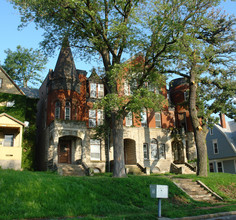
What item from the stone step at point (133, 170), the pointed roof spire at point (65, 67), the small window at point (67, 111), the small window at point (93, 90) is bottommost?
the stone step at point (133, 170)

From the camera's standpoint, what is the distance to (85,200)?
38.4 feet

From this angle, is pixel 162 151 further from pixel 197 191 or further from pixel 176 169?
pixel 197 191

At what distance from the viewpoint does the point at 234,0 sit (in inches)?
750

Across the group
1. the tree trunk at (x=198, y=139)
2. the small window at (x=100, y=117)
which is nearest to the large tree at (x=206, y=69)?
the tree trunk at (x=198, y=139)

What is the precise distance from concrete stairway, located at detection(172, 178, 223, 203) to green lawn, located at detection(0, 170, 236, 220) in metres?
0.89

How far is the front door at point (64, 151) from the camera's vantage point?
25.9 m

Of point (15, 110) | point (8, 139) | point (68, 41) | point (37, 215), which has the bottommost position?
point (37, 215)

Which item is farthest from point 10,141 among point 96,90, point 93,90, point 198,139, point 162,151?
point 198,139

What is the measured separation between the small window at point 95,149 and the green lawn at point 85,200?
1160cm

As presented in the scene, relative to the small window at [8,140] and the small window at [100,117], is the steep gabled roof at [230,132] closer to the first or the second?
the small window at [100,117]

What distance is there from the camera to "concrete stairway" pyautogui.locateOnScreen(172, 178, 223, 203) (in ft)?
52.6

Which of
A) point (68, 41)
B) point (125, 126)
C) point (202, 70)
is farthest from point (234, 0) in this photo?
point (125, 126)

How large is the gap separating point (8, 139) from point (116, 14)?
14714mm

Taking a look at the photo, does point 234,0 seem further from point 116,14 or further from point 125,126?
point 125,126
